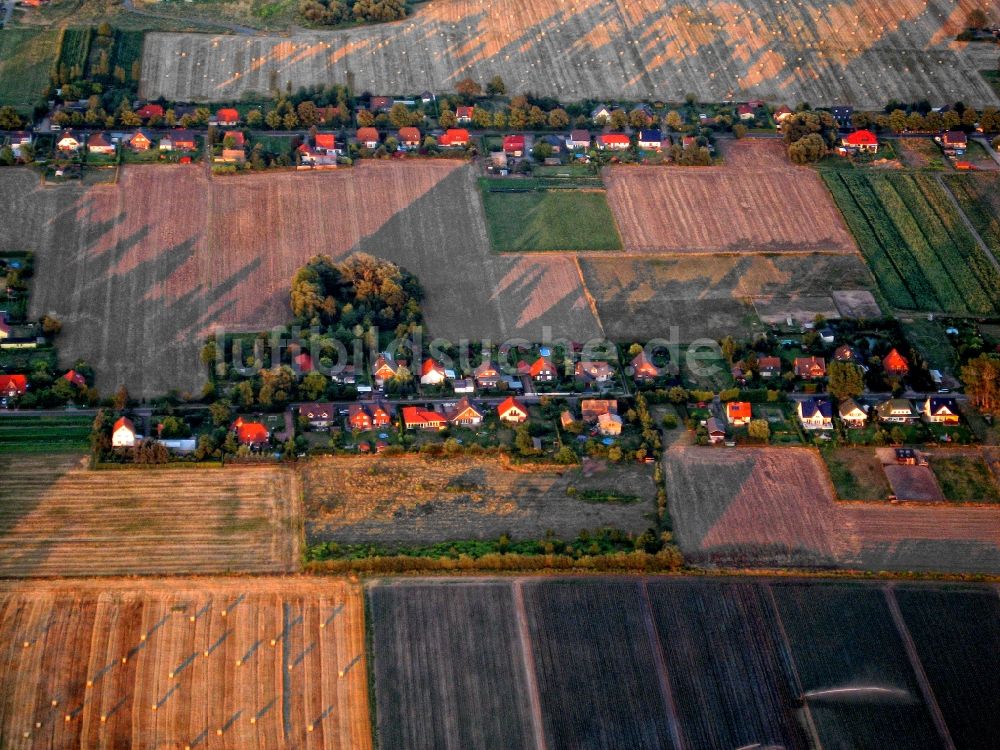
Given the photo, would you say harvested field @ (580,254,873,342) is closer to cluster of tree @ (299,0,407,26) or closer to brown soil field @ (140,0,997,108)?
brown soil field @ (140,0,997,108)

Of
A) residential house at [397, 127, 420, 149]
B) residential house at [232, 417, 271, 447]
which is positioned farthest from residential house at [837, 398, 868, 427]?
residential house at [397, 127, 420, 149]

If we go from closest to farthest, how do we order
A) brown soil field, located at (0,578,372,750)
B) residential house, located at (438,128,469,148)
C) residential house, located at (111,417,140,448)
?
brown soil field, located at (0,578,372,750) < residential house, located at (111,417,140,448) < residential house, located at (438,128,469,148)

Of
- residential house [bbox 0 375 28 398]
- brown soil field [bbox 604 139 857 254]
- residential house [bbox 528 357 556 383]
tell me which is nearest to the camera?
residential house [bbox 0 375 28 398]

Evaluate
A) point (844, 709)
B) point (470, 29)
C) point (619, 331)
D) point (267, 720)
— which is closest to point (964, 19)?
point (470, 29)

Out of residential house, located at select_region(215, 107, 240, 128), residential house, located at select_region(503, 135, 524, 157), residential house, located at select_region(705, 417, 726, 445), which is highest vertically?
residential house, located at select_region(215, 107, 240, 128)

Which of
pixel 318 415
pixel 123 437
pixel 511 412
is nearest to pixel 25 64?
pixel 123 437

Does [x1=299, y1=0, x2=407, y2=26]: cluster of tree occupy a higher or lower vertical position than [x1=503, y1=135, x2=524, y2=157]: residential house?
higher

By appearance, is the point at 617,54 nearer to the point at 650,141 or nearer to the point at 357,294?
the point at 650,141

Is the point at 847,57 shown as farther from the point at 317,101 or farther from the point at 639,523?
the point at 639,523
